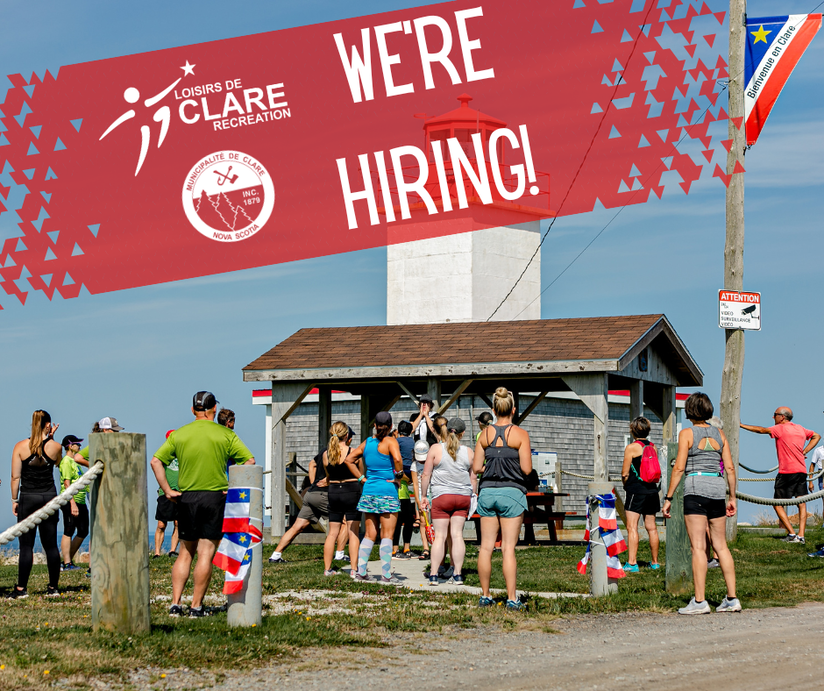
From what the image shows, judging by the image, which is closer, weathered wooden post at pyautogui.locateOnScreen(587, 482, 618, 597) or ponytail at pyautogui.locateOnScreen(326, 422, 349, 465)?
weathered wooden post at pyautogui.locateOnScreen(587, 482, 618, 597)

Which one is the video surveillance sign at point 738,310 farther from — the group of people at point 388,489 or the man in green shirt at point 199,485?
the man in green shirt at point 199,485

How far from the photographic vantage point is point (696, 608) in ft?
31.1

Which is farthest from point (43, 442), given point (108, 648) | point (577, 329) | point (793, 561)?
point (577, 329)

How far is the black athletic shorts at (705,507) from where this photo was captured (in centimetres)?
947

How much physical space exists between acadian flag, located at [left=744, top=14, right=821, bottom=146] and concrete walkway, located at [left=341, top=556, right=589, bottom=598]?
24.5ft

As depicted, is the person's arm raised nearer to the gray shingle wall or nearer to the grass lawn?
the grass lawn

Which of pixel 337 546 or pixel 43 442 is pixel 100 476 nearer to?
pixel 43 442

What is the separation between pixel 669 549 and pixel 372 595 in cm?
285

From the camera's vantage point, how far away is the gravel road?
6457mm

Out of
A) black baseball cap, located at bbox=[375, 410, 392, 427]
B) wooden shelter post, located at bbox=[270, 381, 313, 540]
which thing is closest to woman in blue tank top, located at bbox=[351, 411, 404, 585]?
black baseball cap, located at bbox=[375, 410, 392, 427]

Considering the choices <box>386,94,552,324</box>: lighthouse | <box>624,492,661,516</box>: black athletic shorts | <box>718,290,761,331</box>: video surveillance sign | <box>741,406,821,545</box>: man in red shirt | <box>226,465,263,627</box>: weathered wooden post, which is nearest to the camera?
<box>226,465,263,627</box>: weathered wooden post

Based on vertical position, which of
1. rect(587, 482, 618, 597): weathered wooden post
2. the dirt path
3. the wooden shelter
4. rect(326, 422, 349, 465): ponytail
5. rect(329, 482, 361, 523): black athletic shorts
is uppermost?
the wooden shelter

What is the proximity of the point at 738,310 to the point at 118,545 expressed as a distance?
1015cm

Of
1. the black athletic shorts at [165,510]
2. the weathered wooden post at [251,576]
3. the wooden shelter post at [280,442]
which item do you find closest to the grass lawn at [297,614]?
the weathered wooden post at [251,576]
